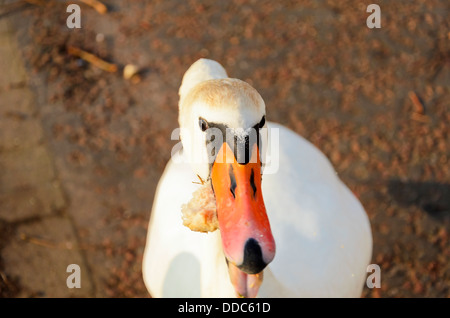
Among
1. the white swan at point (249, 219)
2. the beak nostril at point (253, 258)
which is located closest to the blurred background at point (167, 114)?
the white swan at point (249, 219)

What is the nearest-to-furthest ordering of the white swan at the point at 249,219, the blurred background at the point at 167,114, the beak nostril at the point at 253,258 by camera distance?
the beak nostril at the point at 253,258, the white swan at the point at 249,219, the blurred background at the point at 167,114

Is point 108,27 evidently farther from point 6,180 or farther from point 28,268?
point 28,268

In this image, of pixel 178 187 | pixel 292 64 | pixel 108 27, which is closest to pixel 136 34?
pixel 108 27

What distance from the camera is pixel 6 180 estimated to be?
4281 millimetres

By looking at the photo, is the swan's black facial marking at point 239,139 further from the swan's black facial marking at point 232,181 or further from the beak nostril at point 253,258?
the beak nostril at point 253,258

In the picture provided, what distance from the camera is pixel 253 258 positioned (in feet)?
5.12

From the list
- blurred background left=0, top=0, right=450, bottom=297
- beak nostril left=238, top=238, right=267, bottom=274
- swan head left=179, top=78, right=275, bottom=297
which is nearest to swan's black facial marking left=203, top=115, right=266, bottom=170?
swan head left=179, top=78, right=275, bottom=297

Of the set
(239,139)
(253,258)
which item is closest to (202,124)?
(239,139)

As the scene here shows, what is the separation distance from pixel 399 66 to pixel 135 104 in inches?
98.3

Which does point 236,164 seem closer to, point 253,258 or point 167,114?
point 253,258

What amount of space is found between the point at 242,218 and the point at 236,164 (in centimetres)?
20

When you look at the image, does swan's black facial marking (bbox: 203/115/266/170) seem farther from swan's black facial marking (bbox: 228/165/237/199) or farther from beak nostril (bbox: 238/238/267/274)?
beak nostril (bbox: 238/238/267/274)

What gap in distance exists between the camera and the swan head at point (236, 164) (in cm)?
159

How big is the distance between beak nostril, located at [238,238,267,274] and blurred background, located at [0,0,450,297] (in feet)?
7.43
